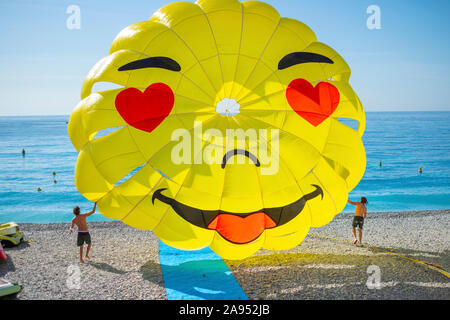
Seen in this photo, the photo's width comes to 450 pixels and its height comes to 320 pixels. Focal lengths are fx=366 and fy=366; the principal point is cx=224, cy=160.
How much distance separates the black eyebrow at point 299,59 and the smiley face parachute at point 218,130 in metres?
0.02

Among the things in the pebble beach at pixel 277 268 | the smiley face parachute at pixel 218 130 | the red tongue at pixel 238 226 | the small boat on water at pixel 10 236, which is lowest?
the pebble beach at pixel 277 268

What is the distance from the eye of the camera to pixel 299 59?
682 centimetres

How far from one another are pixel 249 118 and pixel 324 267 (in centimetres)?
336

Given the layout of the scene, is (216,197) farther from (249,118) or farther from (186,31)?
(186,31)

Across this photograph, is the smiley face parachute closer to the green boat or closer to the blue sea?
the green boat

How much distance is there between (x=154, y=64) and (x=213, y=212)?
2.78 meters

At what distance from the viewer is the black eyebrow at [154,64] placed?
20.4 feet

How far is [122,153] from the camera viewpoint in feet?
20.1

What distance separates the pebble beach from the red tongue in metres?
0.87

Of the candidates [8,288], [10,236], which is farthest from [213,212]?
[10,236]

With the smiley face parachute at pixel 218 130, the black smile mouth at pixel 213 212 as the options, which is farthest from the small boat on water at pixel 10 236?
the black smile mouth at pixel 213 212

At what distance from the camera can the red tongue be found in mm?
6555

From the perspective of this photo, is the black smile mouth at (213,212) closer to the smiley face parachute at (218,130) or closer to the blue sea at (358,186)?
the smiley face parachute at (218,130)

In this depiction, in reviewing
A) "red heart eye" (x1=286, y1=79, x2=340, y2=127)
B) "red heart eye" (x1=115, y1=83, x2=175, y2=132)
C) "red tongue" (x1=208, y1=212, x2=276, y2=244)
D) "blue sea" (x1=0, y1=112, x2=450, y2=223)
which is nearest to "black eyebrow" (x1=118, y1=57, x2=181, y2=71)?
"red heart eye" (x1=115, y1=83, x2=175, y2=132)
